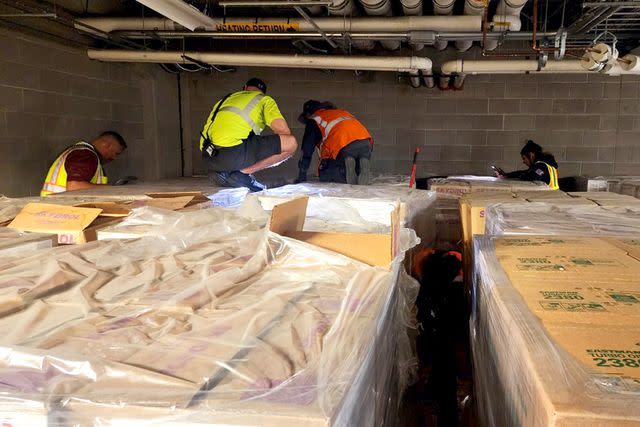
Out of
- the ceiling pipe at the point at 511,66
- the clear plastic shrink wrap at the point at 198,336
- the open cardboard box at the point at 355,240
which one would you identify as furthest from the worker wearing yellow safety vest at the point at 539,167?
the clear plastic shrink wrap at the point at 198,336

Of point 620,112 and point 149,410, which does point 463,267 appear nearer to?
point 149,410

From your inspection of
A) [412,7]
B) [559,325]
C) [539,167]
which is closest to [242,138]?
[412,7]

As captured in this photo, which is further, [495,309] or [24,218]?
[24,218]

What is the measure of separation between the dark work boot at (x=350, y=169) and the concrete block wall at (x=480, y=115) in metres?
2.22

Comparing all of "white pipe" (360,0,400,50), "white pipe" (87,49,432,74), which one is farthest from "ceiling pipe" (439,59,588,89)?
"white pipe" (360,0,400,50)

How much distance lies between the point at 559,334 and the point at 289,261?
0.80 metres

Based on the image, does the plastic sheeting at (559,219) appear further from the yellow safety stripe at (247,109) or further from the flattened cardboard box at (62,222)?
the yellow safety stripe at (247,109)

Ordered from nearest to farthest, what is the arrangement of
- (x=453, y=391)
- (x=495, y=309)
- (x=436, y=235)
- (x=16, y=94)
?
1. (x=495, y=309)
2. (x=453, y=391)
3. (x=436, y=235)
4. (x=16, y=94)

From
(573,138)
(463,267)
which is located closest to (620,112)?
(573,138)

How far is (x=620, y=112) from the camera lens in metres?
6.30

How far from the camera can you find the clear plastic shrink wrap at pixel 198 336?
0.68 m

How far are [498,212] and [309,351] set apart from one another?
158 centimetres

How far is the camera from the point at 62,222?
2.00 m

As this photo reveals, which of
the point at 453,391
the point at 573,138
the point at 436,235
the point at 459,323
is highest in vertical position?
the point at 573,138
